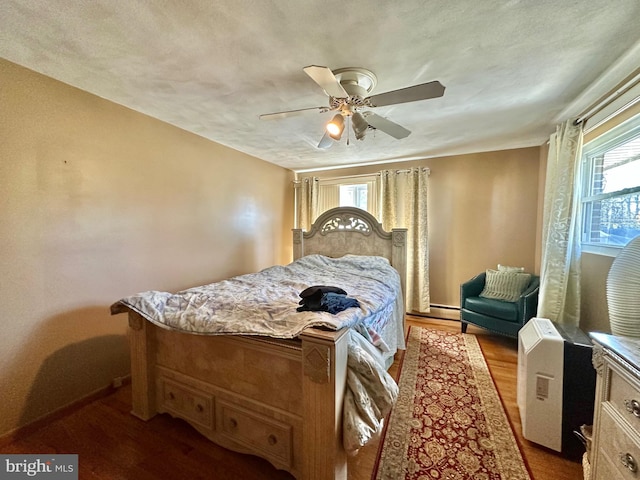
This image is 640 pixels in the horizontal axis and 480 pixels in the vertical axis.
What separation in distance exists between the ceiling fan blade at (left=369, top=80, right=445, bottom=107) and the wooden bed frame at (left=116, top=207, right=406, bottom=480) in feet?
4.78

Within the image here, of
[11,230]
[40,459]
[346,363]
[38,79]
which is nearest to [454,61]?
[346,363]

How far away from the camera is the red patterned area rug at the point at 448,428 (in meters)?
1.43

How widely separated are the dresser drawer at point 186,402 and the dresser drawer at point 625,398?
1953mm

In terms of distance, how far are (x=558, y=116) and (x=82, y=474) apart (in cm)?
A: 452

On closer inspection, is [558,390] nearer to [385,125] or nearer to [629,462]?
[629,462]

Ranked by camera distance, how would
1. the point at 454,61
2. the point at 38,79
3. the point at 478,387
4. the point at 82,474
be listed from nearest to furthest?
the point at 82,474 < the point at 454,61 < the point at 38,79 < the point at 478,387

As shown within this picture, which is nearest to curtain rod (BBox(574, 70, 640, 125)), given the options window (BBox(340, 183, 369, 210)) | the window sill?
the window sill

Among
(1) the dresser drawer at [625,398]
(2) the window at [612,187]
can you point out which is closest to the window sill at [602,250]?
(2) the window at [612,187]

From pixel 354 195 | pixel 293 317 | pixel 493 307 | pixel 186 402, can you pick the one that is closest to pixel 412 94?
pixel 293 317

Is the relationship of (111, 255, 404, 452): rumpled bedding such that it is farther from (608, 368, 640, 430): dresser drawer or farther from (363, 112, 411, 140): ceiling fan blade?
(363, 112, 411, 140): ceiling fan blade

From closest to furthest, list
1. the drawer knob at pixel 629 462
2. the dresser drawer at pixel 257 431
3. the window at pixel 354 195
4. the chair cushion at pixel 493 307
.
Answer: the drawer knob at pixel 629 462
the dresser drawer at pixel 257 431
the chair cushion at pixel 493 307
the window at pixel 354 195

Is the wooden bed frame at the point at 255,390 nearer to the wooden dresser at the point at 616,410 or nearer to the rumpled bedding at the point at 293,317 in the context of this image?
the rumpled bedding at the point at 293,317

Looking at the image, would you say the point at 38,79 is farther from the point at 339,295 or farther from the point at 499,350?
the point at 499,350

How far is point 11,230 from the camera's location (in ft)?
5.57
